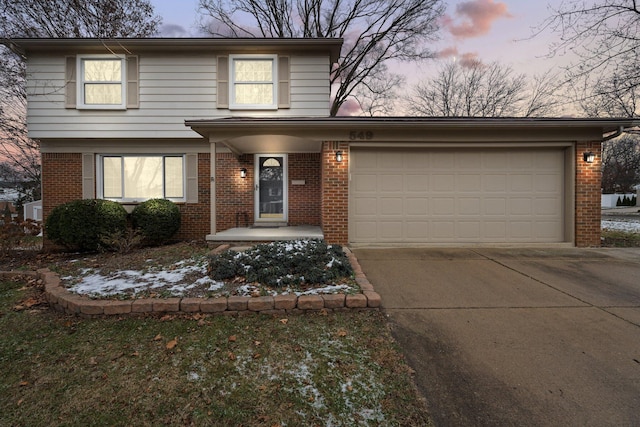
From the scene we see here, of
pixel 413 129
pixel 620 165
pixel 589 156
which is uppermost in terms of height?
pixel 620 165

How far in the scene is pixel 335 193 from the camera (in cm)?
673

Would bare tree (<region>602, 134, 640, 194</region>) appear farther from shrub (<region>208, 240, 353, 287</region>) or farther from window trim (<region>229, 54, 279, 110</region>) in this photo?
shrub (<region>208, 240, 353, 287</region>)

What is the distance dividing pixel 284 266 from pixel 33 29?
15.2 meters

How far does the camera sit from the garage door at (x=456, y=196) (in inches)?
274

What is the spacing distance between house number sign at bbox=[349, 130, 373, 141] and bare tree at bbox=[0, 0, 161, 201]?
902 centimetres

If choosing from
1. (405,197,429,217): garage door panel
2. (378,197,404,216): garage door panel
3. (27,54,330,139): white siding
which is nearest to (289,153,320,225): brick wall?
(27,54,330,139): white siding

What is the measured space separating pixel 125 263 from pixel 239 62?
6.40 meters

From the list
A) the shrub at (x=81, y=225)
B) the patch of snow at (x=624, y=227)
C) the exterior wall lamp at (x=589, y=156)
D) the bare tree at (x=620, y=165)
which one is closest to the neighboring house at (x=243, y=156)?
the exterior wall lamp at (x=589, y=156)

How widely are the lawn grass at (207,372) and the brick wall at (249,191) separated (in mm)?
5656

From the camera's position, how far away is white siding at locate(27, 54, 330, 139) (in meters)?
8.51

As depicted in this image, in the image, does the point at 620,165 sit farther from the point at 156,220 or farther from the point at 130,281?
the point at 130,281

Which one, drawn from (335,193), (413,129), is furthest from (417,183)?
(335,193)

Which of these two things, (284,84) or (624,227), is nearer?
(284,84)

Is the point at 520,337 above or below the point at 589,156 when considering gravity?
below
